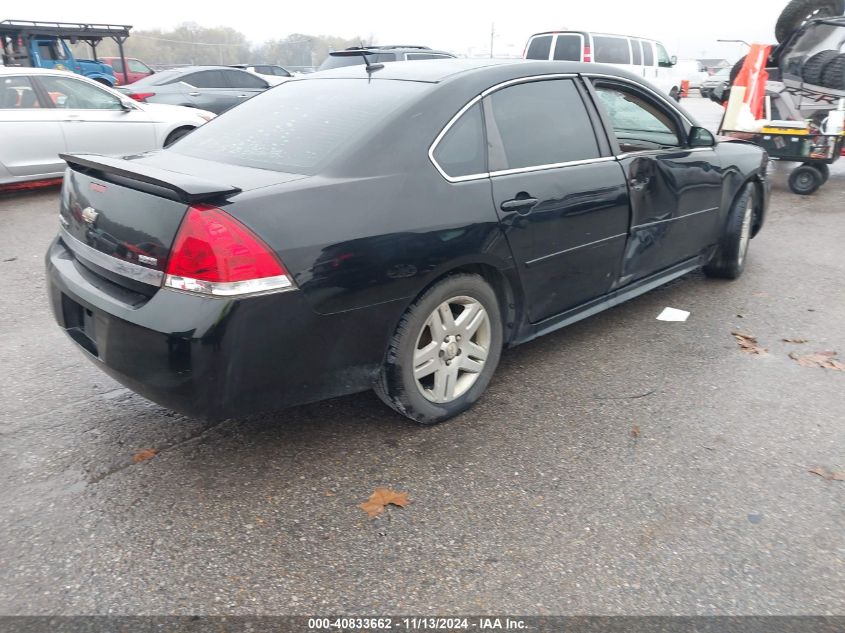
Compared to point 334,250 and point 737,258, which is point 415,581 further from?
point 737,258

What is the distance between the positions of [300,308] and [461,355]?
99cm

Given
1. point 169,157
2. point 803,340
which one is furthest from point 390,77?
point 803,340

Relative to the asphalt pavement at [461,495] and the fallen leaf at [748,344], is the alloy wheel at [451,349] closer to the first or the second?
the asphalt pavement at [461,495]

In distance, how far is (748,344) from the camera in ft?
14.2

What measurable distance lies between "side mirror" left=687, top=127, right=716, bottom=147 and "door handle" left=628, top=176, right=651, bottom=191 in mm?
715

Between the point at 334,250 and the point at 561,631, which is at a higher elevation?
the point at 334,250

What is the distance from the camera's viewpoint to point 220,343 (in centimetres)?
247

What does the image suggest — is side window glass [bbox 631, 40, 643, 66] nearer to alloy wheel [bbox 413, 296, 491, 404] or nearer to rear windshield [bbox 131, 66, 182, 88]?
rear windshield [bbox 131, 66, 182, 88]

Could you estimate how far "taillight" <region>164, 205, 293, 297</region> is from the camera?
2.46 metres

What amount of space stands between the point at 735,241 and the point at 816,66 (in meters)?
6.96

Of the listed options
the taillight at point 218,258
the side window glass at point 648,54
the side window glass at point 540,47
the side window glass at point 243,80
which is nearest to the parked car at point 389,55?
the side window glass at point 243,80

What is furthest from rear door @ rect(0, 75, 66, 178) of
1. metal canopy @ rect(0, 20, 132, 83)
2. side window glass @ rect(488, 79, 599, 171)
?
metal canopy @ rect(0, 20, 132, 83)

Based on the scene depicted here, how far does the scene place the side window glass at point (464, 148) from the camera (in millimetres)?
3145

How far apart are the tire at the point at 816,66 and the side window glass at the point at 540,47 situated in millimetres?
6976
